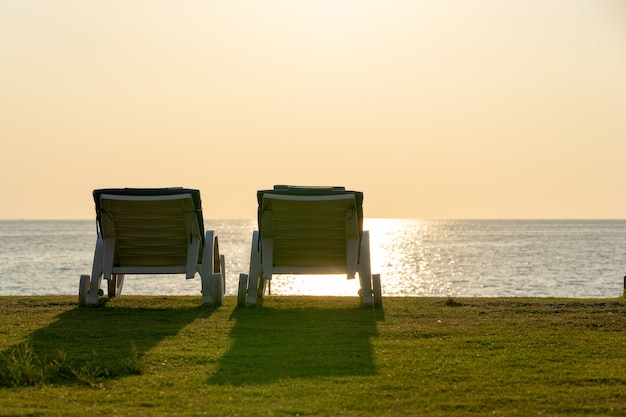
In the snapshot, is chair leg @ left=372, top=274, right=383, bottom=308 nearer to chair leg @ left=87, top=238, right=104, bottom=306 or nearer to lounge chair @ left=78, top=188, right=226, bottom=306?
lounge chair @ left=78, top=188, right=226, bottom=306

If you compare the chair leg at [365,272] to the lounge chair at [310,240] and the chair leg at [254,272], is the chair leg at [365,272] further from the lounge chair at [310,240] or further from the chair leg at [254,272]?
the chair leg at [254,272]

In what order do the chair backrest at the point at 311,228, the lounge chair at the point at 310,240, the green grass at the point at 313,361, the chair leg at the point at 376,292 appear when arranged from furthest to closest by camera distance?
the chair leg at the point at 376,292, the lounge chair at the point at 310,240, the chair backrest at the point at 311,228, the green grass at the point at 313,361

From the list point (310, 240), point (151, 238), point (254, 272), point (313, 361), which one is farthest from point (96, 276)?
point (313, 361)

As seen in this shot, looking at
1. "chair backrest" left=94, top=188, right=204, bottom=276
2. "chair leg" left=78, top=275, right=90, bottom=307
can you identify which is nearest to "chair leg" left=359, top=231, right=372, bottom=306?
"chair backrest" left=94, top=188, right=204, bottom=276

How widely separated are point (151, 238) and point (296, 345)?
464 cm

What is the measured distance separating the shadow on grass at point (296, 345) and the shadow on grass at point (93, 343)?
0.84 m

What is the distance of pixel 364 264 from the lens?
1352 centimetres

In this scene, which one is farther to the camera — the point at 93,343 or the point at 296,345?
the point at 93,343

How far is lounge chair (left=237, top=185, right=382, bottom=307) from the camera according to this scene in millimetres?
13242

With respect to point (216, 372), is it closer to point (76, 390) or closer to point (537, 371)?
point (76, 390)

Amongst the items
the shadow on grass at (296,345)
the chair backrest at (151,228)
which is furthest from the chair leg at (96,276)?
the shadow on grass at (296,345)

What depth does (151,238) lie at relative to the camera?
1380 cm

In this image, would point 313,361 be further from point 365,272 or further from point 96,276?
point 96,276

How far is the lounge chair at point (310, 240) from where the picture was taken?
13242mm
